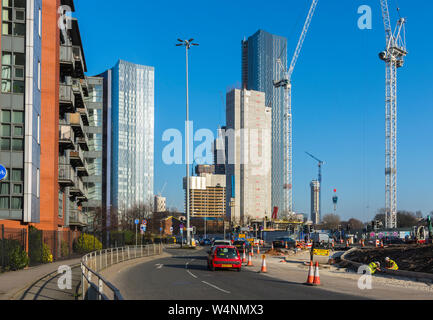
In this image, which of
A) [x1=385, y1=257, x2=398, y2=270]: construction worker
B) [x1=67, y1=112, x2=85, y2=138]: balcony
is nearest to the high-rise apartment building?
[x1=67, y1=112, x2=85, y2=138]: balcony

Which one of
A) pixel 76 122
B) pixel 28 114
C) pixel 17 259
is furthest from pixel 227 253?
pixel 76 122

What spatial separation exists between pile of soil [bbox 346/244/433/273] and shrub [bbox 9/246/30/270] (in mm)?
21907

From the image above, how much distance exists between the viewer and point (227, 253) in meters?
30.5

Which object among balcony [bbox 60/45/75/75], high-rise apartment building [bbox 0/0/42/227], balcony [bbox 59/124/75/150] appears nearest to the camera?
high-rise apartment building [bbox 0/0/42/227]

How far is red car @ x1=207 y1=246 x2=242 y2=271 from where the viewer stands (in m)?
29.7

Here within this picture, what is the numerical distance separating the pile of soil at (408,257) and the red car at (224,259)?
34.6ft

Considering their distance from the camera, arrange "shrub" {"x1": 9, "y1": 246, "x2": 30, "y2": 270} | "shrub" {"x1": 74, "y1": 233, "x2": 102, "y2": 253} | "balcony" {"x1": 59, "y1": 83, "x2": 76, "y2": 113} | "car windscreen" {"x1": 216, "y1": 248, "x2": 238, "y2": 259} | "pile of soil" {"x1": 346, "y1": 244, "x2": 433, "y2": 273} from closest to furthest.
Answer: "shrub" {"x1": 9, "y1": 246, "x2": 30, "y2": 270} → "car windscreen" {"x1": 216, "y1": 248, "x2": 238, "y2": 259} → "pile of soil" {"x1": 346, "y1": 244, "x2": 433, "y2": 273} → "balcony" {"x1": 59, "y1": 83, "x2": 76, "y2": 113} → "shrub" {"x1": 74, "y1": 233, "x2": 102, "y2": 253}

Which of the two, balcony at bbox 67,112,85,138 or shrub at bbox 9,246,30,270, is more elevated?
balcony at bbox 67,112,85,138

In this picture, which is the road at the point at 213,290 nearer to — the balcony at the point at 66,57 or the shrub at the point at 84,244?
the shrub at the point at 84,244

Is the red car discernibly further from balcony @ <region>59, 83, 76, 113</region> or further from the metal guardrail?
balcony @ <region>59, 83, 76, 113</region>

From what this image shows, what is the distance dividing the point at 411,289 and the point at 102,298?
15.5 metres

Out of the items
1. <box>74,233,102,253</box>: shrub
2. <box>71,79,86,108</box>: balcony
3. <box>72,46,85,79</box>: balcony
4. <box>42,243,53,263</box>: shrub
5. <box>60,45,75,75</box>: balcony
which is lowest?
<box>74,233,102,253</box>: shrub

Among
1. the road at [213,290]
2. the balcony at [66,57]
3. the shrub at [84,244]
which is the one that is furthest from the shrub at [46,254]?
the balcony at [66,57]

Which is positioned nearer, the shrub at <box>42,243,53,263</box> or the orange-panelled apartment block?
the shrub at <box>42,243,53,263</box>
